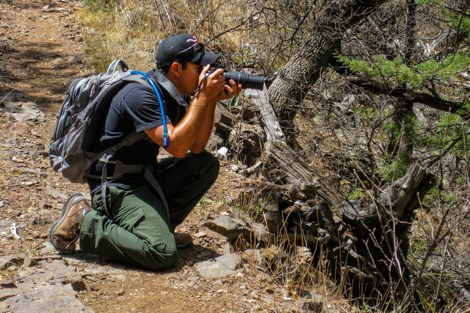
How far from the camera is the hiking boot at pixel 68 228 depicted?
4.15m

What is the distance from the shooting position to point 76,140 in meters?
4.12

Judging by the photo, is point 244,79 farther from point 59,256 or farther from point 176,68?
point 59,256

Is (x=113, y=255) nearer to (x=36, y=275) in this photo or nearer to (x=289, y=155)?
(x=36, y=275)

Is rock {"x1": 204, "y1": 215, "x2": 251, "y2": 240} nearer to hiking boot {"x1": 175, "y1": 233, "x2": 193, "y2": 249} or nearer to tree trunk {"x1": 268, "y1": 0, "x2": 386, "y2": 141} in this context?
hiking boot {"x1": 175, "y1": 233, "x2": 193, "y2": 249}

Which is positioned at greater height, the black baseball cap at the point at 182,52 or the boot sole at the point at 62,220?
the black baseball cap at the point at 182,52

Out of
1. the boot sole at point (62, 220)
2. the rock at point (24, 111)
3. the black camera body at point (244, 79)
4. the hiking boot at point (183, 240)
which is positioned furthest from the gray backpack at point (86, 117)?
the rock at point (24, 111)

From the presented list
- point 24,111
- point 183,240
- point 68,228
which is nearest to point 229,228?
point 183,240

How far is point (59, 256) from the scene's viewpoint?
4.19 meters

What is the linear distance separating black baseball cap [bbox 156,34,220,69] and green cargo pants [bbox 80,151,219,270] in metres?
0.65

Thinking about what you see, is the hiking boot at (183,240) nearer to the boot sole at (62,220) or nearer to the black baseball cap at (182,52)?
the boot sole at (62,220)

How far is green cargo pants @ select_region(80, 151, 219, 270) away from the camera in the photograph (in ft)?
13.3

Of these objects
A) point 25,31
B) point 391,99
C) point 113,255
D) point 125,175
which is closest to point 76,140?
point 125,175

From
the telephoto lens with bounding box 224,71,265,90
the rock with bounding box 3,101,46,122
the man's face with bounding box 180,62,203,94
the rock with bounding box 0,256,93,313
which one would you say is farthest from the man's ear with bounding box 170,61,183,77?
the rock with bounding box 3,101,46,122

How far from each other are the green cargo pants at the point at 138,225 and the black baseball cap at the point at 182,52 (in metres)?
0.65
